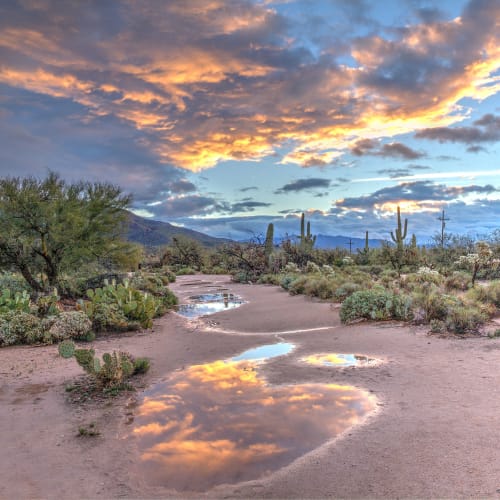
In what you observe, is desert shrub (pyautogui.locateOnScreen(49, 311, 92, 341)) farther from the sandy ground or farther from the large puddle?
the large puddle

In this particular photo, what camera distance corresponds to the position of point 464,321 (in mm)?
11531

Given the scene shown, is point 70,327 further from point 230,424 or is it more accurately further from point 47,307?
point 230,424

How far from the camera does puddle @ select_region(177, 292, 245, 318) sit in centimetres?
1780

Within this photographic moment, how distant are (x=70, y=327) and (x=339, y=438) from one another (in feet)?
29.3

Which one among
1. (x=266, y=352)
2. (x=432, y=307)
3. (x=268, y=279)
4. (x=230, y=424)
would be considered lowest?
(x=230, y=424)

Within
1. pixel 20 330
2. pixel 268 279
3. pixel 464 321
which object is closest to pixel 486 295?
pixel 464 321

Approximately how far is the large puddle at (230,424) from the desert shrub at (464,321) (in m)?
5.42

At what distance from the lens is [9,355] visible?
1049 centimetres

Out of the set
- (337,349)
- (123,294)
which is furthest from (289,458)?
(123,294)

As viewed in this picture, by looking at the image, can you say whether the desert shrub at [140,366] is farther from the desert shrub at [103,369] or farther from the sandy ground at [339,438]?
the desert shrub at [103,369]

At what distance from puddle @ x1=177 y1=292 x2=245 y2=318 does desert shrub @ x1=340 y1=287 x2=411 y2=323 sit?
19.6 ft

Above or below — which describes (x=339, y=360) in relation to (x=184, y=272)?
below

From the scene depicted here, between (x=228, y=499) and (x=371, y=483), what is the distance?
4.90 ft

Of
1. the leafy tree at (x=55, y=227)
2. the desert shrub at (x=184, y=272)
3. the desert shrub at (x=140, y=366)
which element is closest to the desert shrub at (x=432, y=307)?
the desert shrub at (x=140, y=366)
